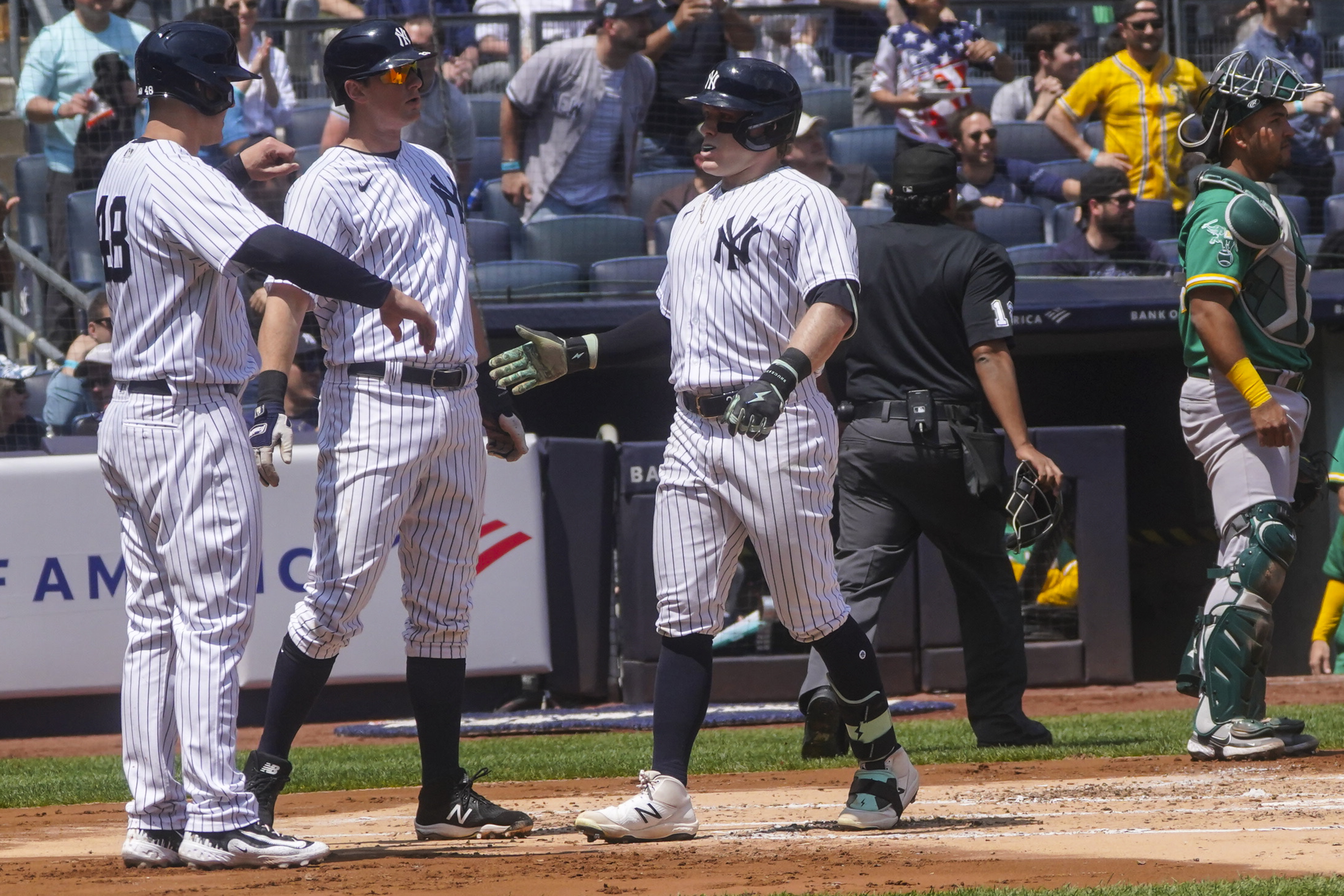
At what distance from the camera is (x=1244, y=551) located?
15.6 ft

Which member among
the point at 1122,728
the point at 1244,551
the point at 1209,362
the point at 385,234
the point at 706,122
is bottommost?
the point at 1122,728

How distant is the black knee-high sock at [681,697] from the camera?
365 cm

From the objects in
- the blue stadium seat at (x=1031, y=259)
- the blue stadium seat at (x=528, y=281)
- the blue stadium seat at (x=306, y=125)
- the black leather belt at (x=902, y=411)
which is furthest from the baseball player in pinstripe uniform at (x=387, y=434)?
the blue stadium seat at (x=1031, y=259)

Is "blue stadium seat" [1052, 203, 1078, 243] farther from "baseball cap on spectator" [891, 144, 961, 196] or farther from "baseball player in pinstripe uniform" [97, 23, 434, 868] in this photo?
"baseball player in pinstripe uniform" [97, 23, 434, 868]

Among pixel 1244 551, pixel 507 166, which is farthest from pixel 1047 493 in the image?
pixel 507 166

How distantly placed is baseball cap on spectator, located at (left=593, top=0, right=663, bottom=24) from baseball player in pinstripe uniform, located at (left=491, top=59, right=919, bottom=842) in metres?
5.48

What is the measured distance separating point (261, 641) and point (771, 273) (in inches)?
167

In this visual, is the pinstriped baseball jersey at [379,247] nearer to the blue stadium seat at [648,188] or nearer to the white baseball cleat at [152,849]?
the white baseball cleat at [152,849]

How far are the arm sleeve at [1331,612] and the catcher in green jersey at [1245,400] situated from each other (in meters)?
2.29

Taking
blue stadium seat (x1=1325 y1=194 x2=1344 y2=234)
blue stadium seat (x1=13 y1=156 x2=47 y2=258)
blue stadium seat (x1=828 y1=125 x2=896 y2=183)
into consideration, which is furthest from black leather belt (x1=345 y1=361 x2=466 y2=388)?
blue stadium seat (x1=1325 y1=194 x2=1344 y2=234)

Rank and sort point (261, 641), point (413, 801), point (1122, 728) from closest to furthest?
point (413, 801) → point (1122, 728) → point (261, 641)

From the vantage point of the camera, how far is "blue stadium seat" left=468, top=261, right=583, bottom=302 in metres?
8.48

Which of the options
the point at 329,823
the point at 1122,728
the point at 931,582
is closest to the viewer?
the point at 329,823

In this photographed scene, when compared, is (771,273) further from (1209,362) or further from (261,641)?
(261,641)
